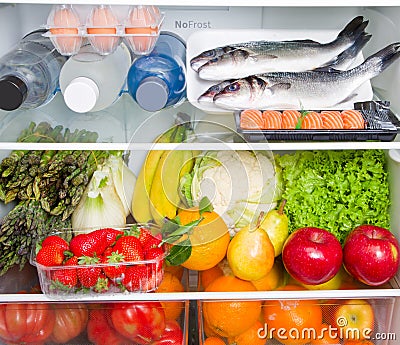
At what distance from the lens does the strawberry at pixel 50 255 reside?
1.33 metres

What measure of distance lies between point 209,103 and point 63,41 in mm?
347

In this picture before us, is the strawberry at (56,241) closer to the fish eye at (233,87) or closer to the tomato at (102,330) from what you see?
the tomato at (102,330)

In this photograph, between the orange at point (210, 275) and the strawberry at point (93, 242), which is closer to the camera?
the strawberry at point (93, 242)

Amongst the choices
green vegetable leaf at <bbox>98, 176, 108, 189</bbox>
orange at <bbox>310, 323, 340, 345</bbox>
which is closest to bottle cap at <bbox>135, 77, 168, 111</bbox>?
green vegetable leaf at <bbox>98, 176, 108, 189</bbox>

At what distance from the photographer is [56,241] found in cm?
137

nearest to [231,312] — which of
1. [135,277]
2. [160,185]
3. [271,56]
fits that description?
[135,277]

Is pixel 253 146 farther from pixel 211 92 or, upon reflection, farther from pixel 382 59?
pixel 382 59

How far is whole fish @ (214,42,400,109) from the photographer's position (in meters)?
1.34

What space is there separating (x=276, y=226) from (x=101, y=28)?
63cm

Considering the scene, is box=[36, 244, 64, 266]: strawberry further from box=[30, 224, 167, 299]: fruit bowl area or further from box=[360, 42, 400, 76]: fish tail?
box=[360, 42, 400, 76]: fish tail

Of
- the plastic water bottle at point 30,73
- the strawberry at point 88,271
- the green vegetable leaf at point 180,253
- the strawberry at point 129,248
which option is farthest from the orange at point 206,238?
the plastic water bottle at point 30,73

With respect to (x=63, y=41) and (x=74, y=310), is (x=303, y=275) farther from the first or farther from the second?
(x=63, y=41)

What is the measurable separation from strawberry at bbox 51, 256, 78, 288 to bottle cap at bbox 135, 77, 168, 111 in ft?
1.30

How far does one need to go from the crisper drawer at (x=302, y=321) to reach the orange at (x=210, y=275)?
71 millimetres
